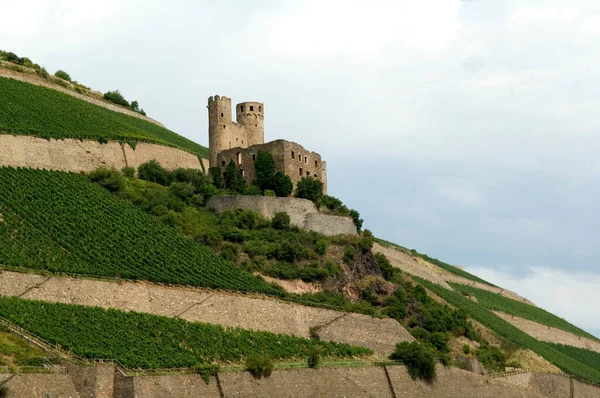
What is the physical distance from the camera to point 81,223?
175ft

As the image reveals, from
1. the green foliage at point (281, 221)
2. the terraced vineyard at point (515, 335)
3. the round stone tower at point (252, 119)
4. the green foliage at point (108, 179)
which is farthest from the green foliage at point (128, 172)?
the terraced vineyard at point (515, 335)

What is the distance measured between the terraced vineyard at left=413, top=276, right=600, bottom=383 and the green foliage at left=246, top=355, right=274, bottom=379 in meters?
28.2

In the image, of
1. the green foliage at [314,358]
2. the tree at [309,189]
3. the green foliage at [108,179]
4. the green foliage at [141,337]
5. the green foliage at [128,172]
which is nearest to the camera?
the green foliage at [141,337]

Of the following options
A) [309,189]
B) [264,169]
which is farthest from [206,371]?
[264,169]

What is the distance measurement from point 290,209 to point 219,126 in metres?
8.68

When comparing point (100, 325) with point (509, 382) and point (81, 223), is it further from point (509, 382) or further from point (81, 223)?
point (509, 382)

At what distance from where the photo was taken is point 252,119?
70.9 meters

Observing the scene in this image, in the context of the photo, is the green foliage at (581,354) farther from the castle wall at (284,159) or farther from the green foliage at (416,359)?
the green foliage at (416,359)

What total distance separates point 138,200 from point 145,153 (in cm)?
924

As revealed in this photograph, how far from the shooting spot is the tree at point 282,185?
65438 mm

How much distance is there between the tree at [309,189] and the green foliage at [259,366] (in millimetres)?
24222

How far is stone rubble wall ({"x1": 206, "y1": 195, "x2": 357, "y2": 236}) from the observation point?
63375 mm

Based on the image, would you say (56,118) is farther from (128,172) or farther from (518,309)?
(518,309)

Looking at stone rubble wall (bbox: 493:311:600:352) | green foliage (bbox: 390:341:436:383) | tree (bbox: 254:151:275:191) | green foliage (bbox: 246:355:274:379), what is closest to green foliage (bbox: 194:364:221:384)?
green foliage (bbox: 246:355:274:379)
